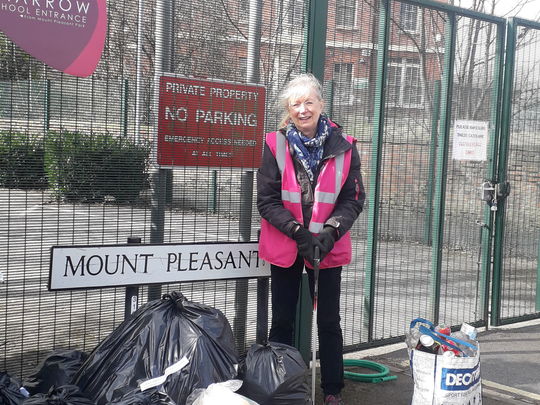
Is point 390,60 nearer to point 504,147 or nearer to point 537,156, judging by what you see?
point 504,147

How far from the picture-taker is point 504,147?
19.8 ft

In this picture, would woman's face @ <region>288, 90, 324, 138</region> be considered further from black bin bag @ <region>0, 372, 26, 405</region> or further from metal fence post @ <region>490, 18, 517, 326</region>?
metal fence post @ <region>490, 18, 517, 326</region>

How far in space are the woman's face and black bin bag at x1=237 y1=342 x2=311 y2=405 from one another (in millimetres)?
1250

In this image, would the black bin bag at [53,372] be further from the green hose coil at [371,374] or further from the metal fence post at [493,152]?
the metal fence post at [493,152]

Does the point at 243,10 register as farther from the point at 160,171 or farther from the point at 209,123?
the point at 160,171

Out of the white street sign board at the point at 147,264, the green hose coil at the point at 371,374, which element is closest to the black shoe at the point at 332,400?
the green hose coil at the point at 371,374

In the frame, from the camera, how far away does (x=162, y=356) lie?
3.35 metres

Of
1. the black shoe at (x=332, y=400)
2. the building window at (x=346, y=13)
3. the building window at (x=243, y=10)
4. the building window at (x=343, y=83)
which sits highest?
the building window at (x=346, y=13)

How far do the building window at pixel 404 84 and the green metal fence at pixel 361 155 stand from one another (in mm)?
13

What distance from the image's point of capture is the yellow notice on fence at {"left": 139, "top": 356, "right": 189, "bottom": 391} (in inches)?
125

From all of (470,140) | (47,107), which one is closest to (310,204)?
(47,107)

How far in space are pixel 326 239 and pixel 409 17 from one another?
2307 millimetres

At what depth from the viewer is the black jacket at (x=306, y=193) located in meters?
3.73

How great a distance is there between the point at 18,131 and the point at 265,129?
1.55 m
